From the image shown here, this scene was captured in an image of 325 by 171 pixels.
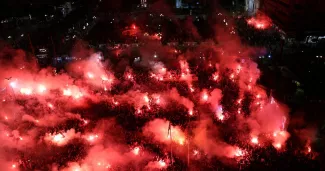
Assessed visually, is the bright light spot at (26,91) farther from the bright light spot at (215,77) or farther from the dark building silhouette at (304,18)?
the dark building silhouette at (304,18)

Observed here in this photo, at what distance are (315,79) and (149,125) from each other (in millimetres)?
9710

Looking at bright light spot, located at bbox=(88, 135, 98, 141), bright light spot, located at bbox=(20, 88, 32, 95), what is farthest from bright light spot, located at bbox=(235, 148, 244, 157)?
bright light spot, located at bbox=(20, 88, 32, 95)

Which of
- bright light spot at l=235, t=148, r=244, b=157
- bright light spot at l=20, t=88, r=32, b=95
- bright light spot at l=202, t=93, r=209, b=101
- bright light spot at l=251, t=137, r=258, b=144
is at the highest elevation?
bright light spot at l=20, t=88, r=32, b=95

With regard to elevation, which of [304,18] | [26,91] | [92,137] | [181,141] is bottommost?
[181,141]

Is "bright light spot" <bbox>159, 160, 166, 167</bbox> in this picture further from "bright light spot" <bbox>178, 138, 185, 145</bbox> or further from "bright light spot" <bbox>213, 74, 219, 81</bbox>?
"bright light spot" <bbox>213, 74, 219, 81</bbox>

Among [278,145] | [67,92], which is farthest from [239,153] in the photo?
[67,92]

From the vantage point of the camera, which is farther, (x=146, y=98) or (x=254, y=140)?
(x=146, y=98)

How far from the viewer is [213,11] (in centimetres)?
2759

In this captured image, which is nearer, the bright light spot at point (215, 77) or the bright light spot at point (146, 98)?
the bright light spot at point (146, 98)

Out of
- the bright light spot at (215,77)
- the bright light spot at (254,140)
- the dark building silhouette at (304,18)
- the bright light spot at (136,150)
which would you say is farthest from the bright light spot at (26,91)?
the dark building silhouette at (304,18)

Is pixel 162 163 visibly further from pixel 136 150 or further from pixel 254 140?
pixel 254 140

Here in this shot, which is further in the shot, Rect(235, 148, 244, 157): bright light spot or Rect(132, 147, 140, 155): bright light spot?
Rect(132, 147, 140, 155): bright light spot

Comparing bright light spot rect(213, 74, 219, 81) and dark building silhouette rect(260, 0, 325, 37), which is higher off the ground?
dark building silhouette rect(260, 0, 325, 37)

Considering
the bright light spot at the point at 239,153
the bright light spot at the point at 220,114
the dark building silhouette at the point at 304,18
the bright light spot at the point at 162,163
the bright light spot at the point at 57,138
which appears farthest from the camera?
the dark building silhouette at the point at 304,18
